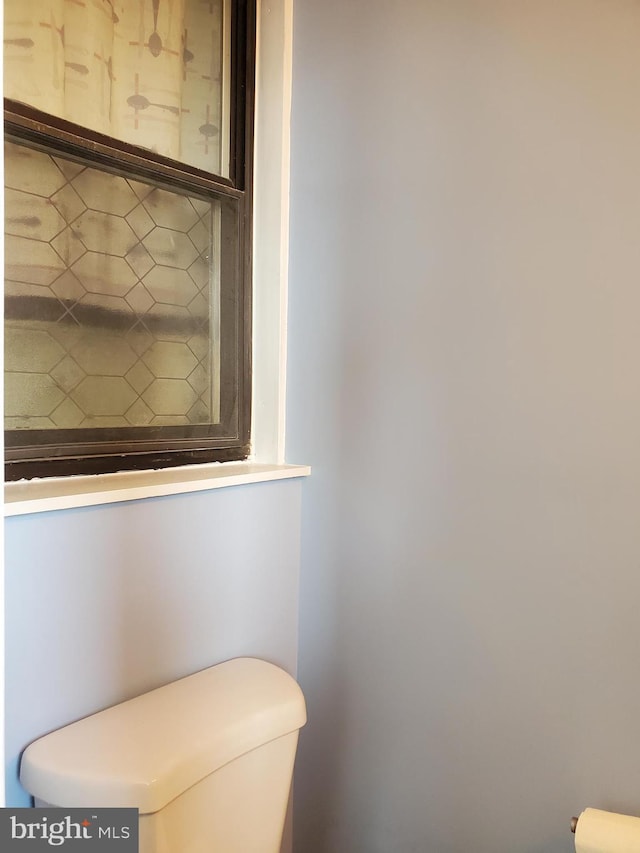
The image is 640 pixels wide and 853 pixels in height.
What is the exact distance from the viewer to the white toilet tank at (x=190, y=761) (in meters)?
0.88

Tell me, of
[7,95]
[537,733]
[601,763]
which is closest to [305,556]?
[537,733]

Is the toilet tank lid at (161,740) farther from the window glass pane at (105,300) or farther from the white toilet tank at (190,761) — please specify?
the window glass pane at (105,300)

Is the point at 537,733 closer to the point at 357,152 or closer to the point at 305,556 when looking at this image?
the point at 305,556

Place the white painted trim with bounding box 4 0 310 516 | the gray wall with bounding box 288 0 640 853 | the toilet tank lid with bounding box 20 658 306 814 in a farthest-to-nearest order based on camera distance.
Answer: the white painted trim with bounding box 4 0 310 516
the gray wall with bounding box 288 0 640 853
the toilet tank lid with bounding box 20 658 306 814

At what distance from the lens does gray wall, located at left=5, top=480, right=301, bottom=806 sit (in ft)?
3.10

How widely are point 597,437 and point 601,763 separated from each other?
0.52 m

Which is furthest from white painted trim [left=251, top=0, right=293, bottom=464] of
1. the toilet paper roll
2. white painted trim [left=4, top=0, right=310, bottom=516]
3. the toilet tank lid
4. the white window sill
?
the toilet paper roll

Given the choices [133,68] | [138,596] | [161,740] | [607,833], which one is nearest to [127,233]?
[133,68]

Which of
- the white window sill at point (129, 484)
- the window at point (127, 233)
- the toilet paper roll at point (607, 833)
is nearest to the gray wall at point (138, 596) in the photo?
the white window sill at point (129, 484)

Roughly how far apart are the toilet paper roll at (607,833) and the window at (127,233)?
885 millimetres

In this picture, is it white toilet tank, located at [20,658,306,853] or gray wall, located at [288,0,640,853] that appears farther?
gray wall, located at [288,0,640,853]

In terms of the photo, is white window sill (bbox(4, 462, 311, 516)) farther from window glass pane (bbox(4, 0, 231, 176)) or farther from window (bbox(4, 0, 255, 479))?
window glass pane (bbox(4, 0, 231, 176))

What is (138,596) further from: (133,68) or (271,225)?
(133,68)

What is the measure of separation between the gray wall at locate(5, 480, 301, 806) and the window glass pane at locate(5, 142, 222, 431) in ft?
0.71
